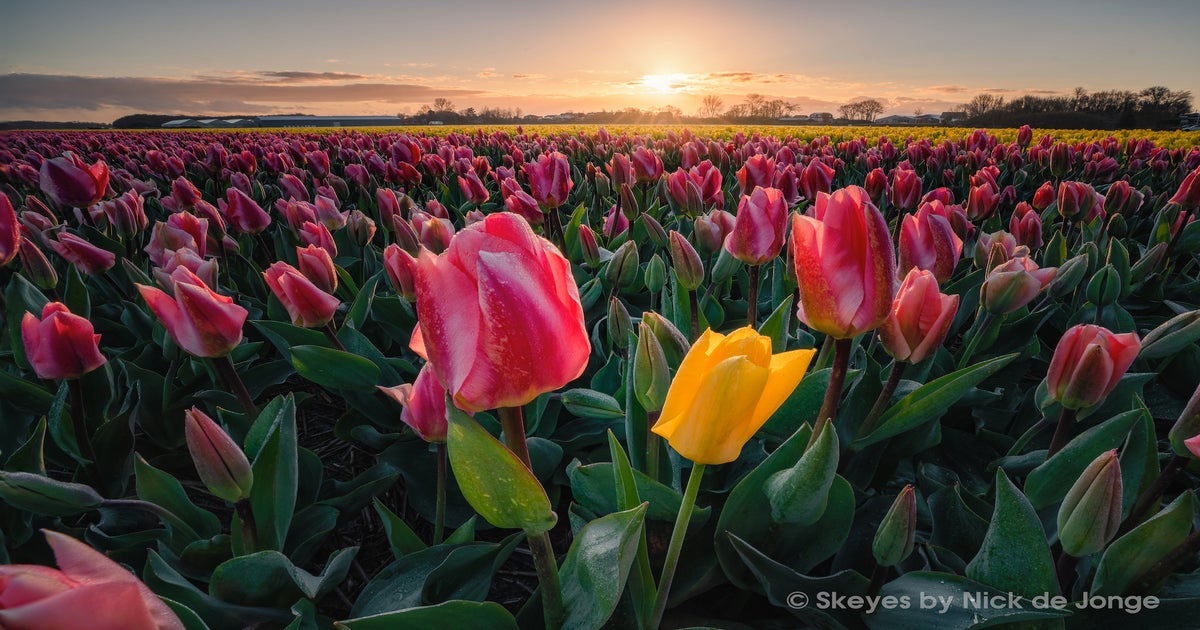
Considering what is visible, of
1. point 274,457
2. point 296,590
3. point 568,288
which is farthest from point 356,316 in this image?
point 568,288

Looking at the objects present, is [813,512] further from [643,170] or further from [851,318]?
[643,170]

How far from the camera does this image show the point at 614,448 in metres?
0.91

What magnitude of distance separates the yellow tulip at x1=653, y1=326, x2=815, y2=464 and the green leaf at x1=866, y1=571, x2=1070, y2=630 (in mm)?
465

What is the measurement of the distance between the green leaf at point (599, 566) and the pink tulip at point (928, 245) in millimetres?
1106

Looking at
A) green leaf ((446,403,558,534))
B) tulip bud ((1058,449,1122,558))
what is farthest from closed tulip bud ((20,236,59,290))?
tulip bud ((1058,449,1122,558))

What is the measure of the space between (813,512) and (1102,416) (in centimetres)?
114

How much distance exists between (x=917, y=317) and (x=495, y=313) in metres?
0.81

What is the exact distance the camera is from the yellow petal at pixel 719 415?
657 mm

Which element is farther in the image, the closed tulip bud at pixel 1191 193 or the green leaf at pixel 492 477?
the closed tulip bud at pixel 1191 193

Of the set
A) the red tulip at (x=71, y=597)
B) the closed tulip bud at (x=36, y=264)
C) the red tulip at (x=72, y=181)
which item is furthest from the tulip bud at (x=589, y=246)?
the red tulip at (x=72, y=181)

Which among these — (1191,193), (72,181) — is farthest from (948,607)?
(72,181)

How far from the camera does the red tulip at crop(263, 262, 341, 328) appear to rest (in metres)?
1.58

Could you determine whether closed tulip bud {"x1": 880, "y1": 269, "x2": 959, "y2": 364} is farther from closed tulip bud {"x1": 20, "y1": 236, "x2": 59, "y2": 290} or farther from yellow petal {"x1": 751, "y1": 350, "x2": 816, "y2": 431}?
closed tulip bud {"x1": 20, "y1": 236, "x2": 59, "y2": 290}

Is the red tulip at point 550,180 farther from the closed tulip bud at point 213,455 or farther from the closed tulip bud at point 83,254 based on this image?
the closed tulip bud at point 213,455
